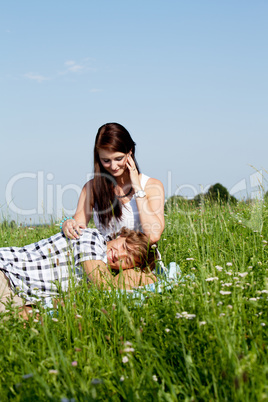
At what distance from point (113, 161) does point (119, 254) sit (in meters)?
1.13

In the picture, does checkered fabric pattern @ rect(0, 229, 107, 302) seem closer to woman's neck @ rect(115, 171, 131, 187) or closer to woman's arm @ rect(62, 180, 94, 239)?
woman's arm @ rect(62, 180, 94, 239)

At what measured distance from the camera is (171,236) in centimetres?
640

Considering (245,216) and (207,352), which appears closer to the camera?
(207,352)

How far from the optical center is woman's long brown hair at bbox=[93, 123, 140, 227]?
5.12 m

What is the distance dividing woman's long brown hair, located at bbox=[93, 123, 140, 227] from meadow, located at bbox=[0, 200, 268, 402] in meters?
2.00

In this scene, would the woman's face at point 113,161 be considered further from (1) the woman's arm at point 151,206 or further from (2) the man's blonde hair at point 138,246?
(2) the man's blonde hair at point 138,246

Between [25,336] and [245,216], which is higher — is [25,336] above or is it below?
below

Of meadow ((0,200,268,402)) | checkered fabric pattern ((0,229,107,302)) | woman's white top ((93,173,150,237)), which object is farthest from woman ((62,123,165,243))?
meadow ((0,200,268,402))

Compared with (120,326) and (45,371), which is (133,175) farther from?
(45,371)

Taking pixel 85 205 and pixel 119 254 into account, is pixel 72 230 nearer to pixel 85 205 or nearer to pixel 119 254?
pixel 119 254

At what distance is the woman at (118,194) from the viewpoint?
500cm

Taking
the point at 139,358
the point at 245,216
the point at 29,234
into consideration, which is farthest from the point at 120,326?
the point at 29,234

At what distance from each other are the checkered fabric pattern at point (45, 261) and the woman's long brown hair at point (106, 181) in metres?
0.77

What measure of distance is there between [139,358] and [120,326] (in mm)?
410
